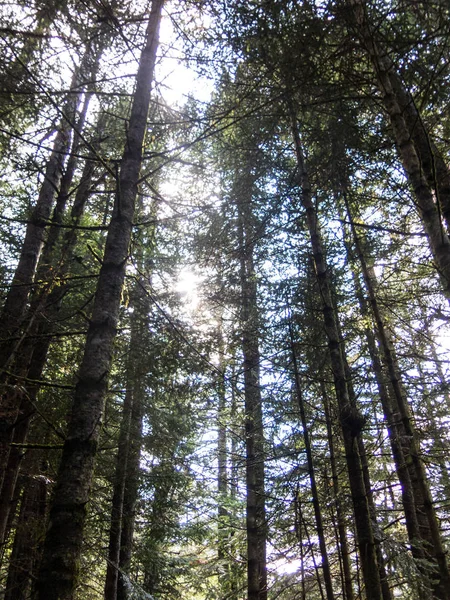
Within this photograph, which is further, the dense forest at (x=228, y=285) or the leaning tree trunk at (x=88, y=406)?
the dense forest at (x=228, y=285)

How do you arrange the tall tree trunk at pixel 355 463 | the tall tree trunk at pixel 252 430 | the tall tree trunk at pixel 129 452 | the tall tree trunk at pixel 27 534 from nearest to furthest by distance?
the tall tree trunk at pixel 355 463
the tall tree trunk at pixel 27 534
the tall tree trunk at pixel 129 452
the tall tree trunk at pixel 252 430

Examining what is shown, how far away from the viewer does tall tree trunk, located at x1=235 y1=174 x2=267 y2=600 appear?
28.4ft

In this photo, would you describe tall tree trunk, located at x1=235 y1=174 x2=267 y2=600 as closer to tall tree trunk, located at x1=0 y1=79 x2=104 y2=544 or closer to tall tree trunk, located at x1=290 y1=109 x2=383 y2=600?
tall tree trunk, located at x1=290 y1=109 x2=383 y2=600

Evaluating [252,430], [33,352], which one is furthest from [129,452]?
[33,352]

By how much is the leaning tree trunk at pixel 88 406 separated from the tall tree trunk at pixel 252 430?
3.89 metres

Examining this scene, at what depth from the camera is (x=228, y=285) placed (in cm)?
1138

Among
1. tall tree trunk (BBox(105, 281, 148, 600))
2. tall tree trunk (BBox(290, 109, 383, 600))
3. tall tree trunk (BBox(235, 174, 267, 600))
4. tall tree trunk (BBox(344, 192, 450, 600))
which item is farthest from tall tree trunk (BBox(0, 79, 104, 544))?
tall tree trunk (BBox(344, 192, 450, 600))

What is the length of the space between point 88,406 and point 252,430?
7.26 m

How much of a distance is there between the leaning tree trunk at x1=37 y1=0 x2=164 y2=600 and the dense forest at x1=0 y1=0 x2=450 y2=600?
0.02 metres

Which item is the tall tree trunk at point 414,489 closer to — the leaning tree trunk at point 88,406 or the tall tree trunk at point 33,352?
the leaning tree trunk at point 88,406

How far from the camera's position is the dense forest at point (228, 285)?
4094 mm

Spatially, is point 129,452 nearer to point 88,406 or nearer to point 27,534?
point 27,534

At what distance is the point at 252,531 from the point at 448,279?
7808mm

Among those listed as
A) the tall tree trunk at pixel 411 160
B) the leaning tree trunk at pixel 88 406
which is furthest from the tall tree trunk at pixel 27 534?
the tall tree trunk at pixel 411 160
